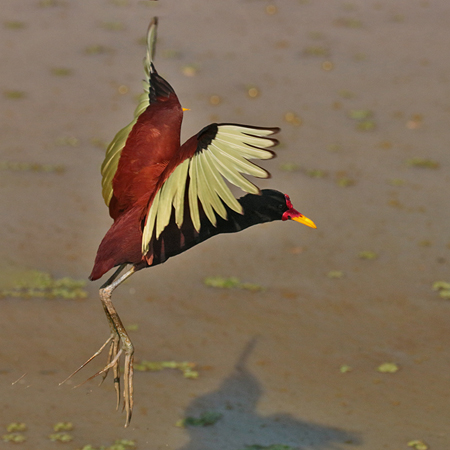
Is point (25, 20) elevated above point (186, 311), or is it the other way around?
point (25, 20)

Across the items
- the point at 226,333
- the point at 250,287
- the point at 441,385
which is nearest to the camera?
the point at 441,385

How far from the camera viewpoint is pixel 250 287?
7.57m

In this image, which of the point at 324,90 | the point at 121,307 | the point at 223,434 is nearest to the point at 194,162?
the point at 223,434

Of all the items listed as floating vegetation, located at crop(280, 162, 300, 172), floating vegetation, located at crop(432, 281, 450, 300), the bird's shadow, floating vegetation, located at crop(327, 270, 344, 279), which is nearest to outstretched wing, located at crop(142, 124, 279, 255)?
the bird's shadow

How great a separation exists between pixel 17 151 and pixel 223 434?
4.93 meters

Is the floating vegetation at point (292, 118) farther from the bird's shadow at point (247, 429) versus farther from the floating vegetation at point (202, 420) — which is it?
the floating vegetation at point (202, 420)

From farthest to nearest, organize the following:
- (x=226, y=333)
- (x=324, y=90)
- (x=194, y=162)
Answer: (x=324, y=90) < (x=226, y=333) < (x=194, y=162)

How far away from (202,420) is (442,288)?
2739mm

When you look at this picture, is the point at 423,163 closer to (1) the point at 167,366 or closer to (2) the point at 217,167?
(1) the point at 167,366

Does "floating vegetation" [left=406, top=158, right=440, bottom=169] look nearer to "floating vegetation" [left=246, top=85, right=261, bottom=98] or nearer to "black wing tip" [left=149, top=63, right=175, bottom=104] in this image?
"floating vegetation" [left=246, top=85, right=261, bottom=98]

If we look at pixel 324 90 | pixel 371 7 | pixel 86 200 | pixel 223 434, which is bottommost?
pixel 223 434

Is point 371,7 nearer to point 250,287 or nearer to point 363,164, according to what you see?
point 363,164

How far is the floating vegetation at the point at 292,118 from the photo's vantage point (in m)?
10.4

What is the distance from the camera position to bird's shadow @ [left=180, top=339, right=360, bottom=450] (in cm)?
592
